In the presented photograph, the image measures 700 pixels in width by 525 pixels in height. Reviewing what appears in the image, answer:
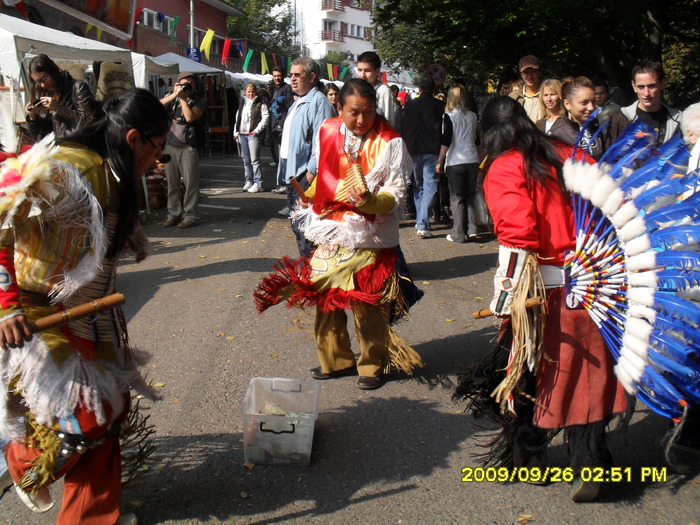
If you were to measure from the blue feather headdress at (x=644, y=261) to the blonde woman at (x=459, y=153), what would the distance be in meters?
5.47

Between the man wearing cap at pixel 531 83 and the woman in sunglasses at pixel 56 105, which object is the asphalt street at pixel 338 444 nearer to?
the woman in sunglasses at pixel 56 105

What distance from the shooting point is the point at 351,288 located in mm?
4230

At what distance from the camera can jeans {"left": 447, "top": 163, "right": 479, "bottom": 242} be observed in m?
8.40

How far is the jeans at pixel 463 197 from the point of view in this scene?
8.40m

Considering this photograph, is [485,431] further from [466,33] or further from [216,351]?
[466,33]

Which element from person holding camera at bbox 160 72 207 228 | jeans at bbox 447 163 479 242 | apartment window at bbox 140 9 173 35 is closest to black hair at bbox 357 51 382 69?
jeans at bbox 447 163 479 242

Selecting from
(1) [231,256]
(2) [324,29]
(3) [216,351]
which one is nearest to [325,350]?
(3) [216,351]

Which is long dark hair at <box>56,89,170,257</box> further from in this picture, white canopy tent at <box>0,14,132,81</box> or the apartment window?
the apartment window

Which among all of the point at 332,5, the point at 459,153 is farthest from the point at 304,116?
the point at 332,5

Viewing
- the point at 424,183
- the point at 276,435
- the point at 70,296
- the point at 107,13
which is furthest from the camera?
the point at 424,183

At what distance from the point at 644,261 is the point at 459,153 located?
587cm

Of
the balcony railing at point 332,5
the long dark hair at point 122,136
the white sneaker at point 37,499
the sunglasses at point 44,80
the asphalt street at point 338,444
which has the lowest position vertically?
the asphalt street at point 338,444

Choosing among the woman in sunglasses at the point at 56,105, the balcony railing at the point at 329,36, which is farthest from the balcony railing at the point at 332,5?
the woman in sunglasses at the point at 56,105

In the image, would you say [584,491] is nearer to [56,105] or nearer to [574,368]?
[574,368]
